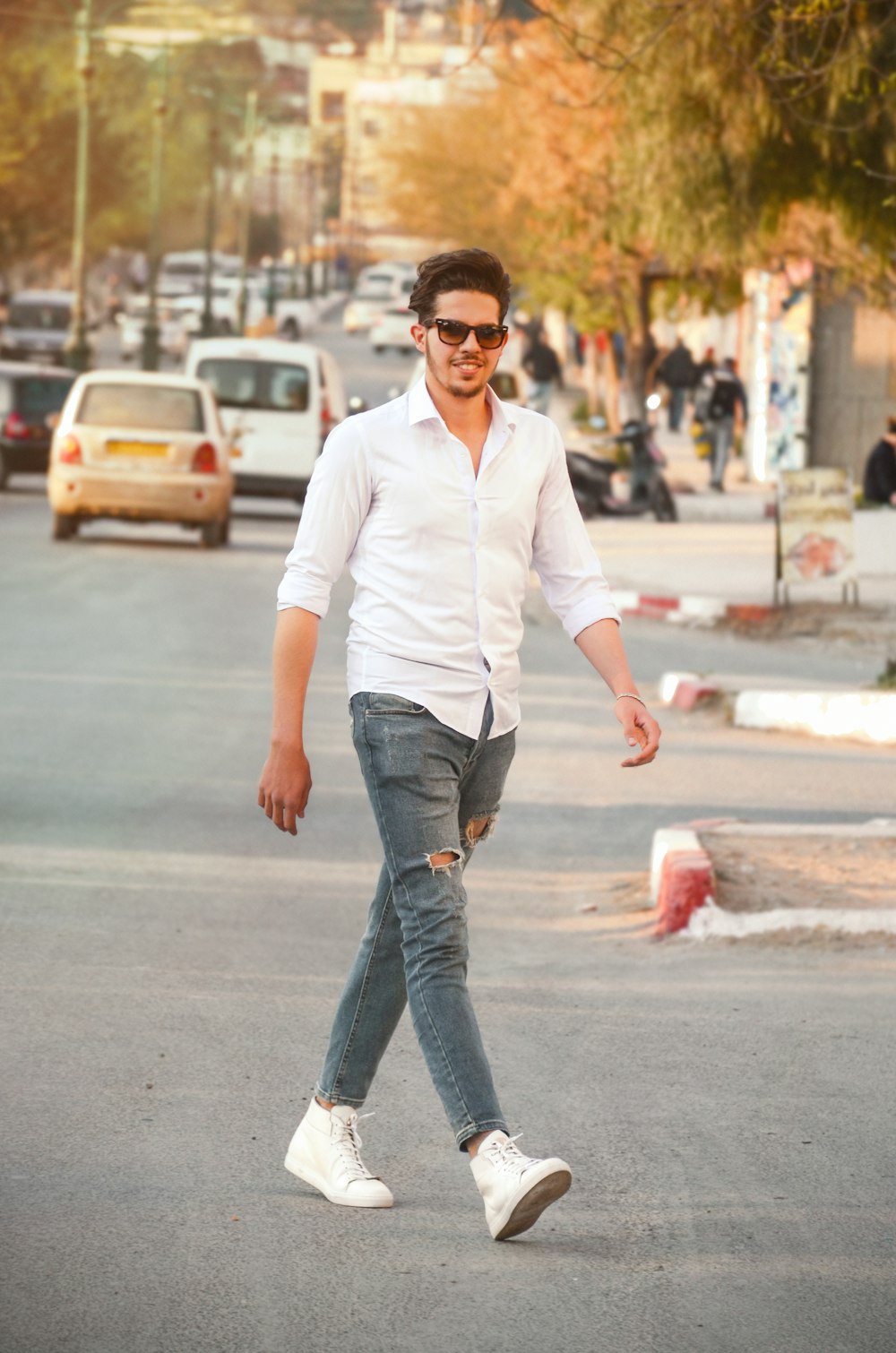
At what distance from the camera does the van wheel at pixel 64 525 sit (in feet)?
75.9

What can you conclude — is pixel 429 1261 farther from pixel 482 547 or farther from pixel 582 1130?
pixel 482 547

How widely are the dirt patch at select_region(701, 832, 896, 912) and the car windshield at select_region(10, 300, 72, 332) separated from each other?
53421 millimetres

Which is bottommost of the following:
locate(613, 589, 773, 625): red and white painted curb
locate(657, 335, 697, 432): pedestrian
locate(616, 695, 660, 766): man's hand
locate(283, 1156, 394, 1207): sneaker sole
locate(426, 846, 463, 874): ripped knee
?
locate(613, 589, 773, 625): red and white painted curb

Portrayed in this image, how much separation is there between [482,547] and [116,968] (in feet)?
9.02

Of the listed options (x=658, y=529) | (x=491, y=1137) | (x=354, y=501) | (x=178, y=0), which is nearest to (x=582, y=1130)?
(x=491, y=1137)

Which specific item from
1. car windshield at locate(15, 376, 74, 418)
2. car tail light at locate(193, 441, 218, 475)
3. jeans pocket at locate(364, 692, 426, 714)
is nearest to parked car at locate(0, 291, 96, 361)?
car windshield at locate(15, 376, 74, 418)

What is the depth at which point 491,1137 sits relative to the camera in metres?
4.59

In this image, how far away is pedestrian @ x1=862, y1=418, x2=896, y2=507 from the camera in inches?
827

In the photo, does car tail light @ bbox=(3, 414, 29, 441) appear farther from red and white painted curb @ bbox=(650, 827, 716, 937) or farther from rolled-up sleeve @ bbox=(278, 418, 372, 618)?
rolled-up sleeve @ bbox=(278, 418, 372, 618)

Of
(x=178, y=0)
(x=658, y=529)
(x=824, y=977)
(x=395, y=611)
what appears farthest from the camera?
(x=178, y=0)

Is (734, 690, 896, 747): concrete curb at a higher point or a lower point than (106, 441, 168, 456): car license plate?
lower

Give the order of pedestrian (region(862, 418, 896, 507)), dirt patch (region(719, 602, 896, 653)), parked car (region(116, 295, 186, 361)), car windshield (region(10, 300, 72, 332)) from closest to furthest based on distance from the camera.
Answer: dirt patch (region(719, 602, 896, 653)) < pedestrian (region(862, 418, 896, 507)) < car windshield (region(10, 300, 72, 332)) < parked car (region(116, 295, 186, 361))

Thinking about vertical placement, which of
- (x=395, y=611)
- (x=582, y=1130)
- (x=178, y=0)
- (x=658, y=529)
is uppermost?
(x=178, y=0)

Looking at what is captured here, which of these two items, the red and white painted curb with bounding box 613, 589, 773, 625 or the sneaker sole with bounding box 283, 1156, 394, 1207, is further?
the red and white painted curb with bounding box 613, 589, 773, 625
